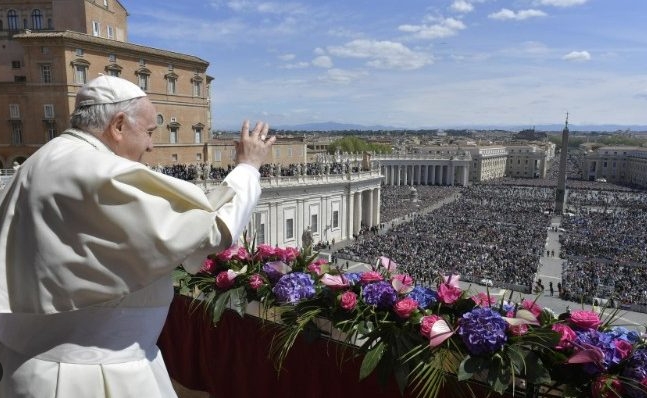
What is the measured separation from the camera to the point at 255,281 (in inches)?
163

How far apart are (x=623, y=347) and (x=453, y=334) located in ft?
3.10

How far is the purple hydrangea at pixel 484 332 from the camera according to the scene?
9.14 feet

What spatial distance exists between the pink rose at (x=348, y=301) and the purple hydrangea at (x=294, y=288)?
1.40 feet

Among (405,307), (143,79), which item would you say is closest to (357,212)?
(143,79)

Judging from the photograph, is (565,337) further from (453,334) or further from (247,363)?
(247,363)

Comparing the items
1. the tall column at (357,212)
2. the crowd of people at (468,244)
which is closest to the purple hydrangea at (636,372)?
the crowd of people at (468,244)

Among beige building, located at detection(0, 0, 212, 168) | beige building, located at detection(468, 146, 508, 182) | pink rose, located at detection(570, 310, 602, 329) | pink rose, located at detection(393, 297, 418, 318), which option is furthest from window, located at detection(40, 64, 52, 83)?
beige building, located at detection(468, 146, 508, 182)

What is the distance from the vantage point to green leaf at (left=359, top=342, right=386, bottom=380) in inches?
122

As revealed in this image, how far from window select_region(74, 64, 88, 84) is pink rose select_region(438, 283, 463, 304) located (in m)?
30.1

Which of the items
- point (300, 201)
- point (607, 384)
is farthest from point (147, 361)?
point (300, 201)

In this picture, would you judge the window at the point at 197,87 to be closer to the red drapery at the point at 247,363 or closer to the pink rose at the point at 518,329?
→ the red drapery at the point at 247,363

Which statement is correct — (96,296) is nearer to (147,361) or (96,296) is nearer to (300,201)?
(147,361)

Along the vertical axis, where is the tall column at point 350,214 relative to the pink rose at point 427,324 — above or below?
below

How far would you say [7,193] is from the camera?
1980 millimetres
